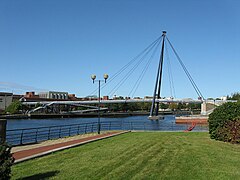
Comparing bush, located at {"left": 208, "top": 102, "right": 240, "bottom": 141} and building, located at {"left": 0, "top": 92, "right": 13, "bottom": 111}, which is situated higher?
building, located at {"left": 0, "top": 92, "right": 13, "bottom": 111}

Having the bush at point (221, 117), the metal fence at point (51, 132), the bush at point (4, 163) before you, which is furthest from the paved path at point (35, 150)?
the bush at point (221, 117)

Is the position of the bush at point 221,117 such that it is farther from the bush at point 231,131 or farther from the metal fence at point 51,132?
the metal fence at point 51,132

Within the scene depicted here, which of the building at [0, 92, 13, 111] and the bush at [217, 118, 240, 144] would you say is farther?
the building at [0, 92, 13, 111]

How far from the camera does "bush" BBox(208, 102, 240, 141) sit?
49.8 feet

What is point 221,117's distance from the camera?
15602 millimetres

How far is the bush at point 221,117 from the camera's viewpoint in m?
15.2

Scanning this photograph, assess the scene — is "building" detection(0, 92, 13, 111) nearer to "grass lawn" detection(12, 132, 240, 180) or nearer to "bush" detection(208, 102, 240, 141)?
"bush" detection(208, 102, 240, 141)

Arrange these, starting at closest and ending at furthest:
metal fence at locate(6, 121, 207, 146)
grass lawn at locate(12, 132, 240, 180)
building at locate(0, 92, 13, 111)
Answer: grass lawn at locate(12, 132, 240, 180) → metal fence at locate(6, 121, 207, 146) → building at locate(0, 92, 13, 111)

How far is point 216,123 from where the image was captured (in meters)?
15.9

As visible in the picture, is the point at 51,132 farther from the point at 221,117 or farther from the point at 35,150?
the point at 221,117

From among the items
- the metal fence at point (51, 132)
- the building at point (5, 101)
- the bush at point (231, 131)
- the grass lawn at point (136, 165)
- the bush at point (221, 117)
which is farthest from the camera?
the building at point (5, 101)

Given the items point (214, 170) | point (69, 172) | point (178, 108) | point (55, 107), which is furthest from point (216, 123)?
point (178, 108)

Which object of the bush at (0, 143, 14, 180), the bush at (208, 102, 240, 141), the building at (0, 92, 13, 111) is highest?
the building at (0, 92, 13, 111)

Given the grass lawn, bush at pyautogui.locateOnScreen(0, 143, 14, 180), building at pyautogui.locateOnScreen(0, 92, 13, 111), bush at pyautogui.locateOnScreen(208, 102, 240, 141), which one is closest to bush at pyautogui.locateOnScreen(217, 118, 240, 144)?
bush at pyautogui.locateOnScreen(208, 102, 240, 141)
